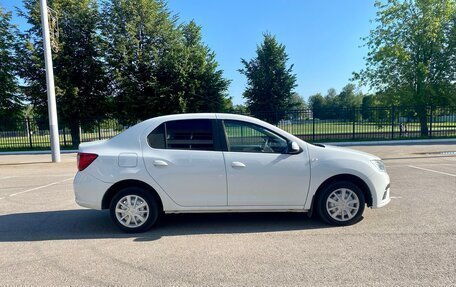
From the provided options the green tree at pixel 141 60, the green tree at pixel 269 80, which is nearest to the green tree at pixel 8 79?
the green tree at pixel 141 60

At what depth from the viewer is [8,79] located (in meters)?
21.0

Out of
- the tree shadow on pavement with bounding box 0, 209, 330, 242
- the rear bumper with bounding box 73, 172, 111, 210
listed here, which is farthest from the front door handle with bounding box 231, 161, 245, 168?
the rear bumper with bounding box 73, 172, 111, 210

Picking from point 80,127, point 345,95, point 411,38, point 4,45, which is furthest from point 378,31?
point 345,95

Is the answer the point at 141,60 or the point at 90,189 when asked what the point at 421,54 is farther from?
the point at 90,189

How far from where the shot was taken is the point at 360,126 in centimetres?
2061

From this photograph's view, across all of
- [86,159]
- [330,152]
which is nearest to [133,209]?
[86,159]

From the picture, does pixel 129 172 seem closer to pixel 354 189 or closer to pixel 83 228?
pixel 83 228

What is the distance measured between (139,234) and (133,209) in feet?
1.26

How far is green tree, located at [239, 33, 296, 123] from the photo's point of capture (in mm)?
27484

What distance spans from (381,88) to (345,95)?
75.3 m

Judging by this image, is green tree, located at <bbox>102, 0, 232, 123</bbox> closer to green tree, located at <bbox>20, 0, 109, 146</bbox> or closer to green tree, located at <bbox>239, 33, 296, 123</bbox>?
green tree, located at <bbox>20, 0, 109, 146</bbox>

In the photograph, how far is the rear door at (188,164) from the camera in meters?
4.36

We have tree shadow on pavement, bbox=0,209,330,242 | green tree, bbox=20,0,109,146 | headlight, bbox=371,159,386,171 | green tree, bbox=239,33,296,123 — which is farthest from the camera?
green tree, bbox=239,33,296,123

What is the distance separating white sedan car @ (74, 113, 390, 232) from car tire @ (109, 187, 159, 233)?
0.01 metres
